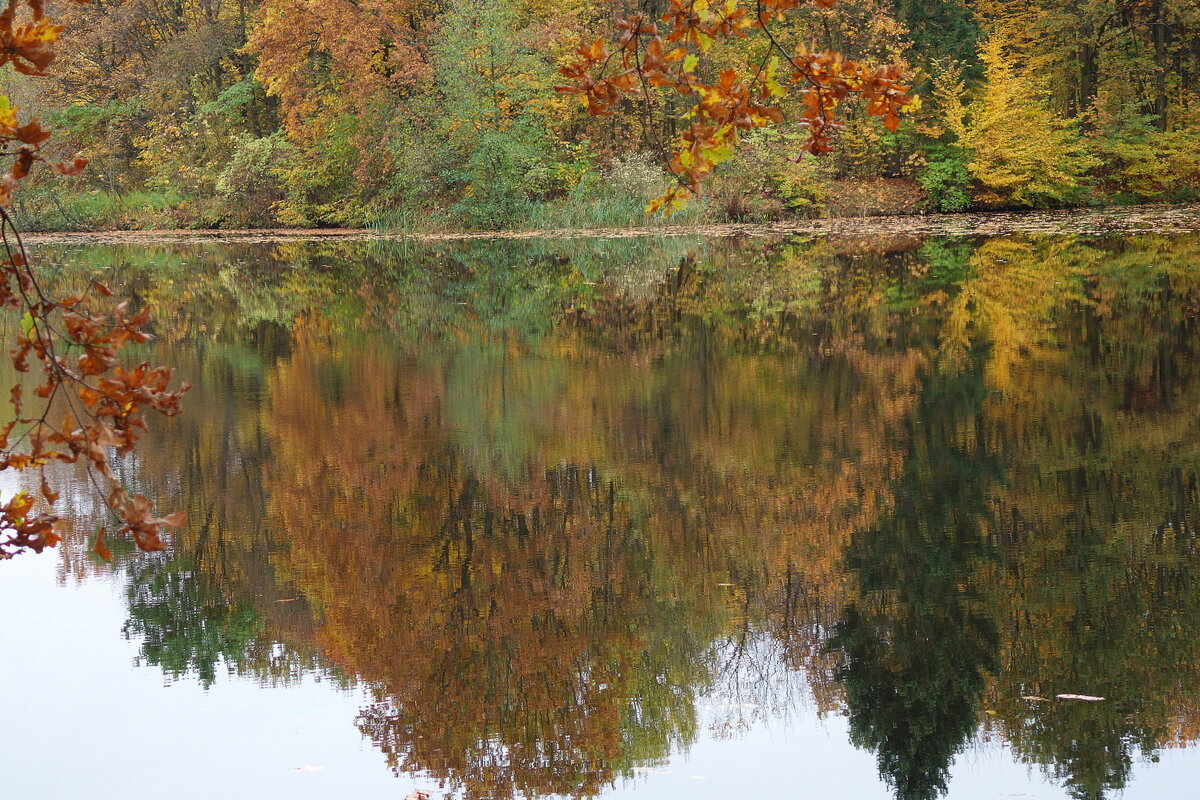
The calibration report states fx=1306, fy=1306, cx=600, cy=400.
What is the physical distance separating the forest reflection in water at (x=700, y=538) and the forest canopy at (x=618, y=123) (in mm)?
20029

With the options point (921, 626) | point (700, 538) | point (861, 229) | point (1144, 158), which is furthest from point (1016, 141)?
point (921, 626)

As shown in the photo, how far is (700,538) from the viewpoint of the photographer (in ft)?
21.2

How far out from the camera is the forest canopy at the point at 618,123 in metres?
33.1

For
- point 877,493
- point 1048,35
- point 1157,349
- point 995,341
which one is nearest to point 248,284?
point 995,341

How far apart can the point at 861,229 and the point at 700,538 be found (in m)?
24.6

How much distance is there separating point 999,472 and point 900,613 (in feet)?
7.54

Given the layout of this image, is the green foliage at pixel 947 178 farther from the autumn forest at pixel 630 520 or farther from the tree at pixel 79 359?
the tree at pixel 79 359

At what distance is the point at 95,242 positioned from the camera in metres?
38.0

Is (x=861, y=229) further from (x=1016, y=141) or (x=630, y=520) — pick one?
(x=630, y=520)

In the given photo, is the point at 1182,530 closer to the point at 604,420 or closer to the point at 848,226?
the point at 604,420

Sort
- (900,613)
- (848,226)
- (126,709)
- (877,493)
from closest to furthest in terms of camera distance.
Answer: (126,709), (900,613), (877,493), (848,226)

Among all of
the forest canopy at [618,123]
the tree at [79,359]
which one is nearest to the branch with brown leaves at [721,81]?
the tree at [79,359]

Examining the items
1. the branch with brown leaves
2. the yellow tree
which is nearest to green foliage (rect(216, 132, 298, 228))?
the yellow tree

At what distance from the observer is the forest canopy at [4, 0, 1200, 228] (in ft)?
109
